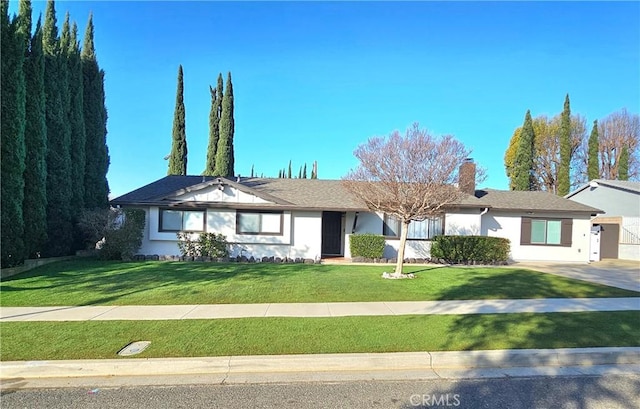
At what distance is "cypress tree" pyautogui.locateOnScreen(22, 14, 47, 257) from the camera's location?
12023 millimetres

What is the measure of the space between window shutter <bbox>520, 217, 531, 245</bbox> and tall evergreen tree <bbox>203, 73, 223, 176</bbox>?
22.0 m

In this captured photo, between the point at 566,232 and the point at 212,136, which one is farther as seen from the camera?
the point at 212,136

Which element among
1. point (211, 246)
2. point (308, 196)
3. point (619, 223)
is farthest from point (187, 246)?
point (619, 223)

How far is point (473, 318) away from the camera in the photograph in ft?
22.1

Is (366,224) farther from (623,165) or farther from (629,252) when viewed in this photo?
(623,165)

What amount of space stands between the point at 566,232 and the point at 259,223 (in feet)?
49.1

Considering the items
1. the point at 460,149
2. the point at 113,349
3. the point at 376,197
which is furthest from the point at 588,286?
the point at 113,349

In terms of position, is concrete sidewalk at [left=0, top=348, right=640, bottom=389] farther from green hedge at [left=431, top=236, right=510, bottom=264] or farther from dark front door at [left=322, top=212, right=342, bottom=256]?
dark front door at [left=322, top=212, right=342, bottom=256]

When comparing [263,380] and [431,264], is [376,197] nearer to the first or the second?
[431,264]

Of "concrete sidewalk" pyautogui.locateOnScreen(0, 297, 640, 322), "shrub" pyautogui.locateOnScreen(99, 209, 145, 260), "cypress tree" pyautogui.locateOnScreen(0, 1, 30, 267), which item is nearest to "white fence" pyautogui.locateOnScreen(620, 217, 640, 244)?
"concrete sidewalk" pyautogui.locateOnScreen(0, 297, 640, 322)

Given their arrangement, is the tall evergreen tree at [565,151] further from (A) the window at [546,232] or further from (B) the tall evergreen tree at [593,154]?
(A) the window at [546,232]

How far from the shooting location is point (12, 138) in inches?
432

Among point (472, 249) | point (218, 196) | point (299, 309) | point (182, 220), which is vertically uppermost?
point (218, 196)

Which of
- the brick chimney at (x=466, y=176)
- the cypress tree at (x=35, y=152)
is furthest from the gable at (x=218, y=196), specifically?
the brick chimney at (x=466, y=176)
